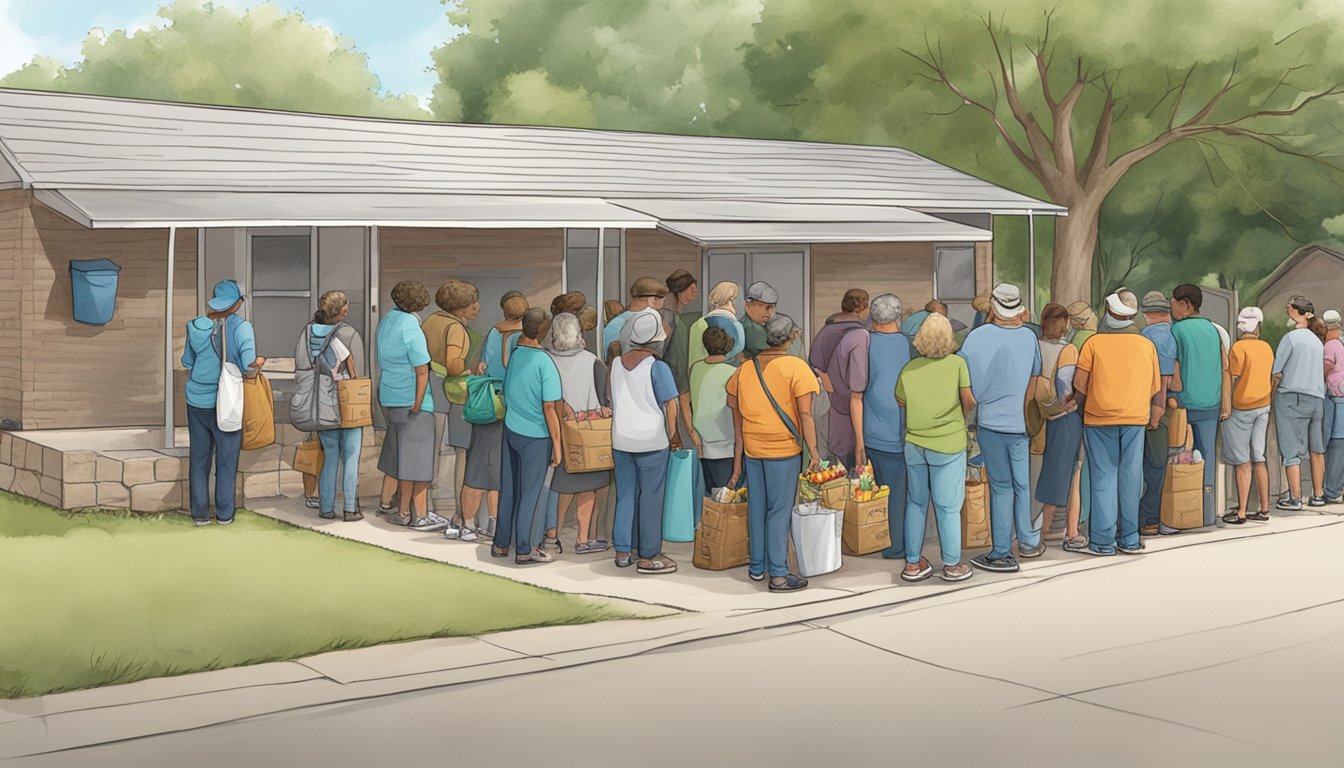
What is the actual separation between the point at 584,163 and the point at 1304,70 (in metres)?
15.5

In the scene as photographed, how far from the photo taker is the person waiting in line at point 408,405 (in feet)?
37.7

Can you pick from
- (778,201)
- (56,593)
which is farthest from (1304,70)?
(56,593)

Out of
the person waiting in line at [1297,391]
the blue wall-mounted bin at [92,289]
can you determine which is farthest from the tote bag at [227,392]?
the person waiting in line at [1297,391]

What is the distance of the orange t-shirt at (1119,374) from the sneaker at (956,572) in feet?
5.03

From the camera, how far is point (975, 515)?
10.9 metres

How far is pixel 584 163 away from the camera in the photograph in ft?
63.6

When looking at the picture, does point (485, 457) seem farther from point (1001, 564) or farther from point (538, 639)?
point (1001, 564)

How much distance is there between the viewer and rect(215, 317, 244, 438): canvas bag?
38.1 feet

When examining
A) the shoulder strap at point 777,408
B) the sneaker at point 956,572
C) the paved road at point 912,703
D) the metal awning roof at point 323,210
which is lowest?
the paved road at point 912,703

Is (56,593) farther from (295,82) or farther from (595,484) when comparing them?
(295,82)

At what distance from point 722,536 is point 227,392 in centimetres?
393

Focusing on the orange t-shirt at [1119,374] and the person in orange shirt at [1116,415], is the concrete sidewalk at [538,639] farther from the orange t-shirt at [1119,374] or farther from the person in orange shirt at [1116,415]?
the orange t-shirt at [1119,374]

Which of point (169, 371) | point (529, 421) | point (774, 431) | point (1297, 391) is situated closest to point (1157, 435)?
point (1297, 391)

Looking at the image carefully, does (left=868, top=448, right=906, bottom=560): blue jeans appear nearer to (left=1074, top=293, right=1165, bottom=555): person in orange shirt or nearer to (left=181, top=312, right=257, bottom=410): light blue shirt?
(left=1074, top=293, right=1165, bottom=555): person in orange shirt
